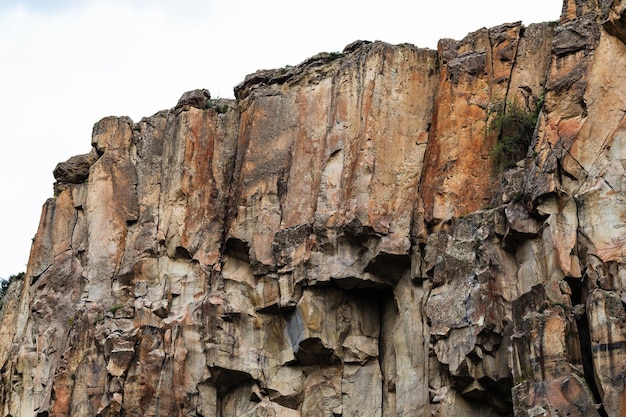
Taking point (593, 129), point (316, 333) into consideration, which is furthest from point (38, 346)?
point (593, 129)

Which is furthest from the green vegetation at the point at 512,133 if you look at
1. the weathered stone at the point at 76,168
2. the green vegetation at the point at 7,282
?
the green vegetation at the point at 7,282

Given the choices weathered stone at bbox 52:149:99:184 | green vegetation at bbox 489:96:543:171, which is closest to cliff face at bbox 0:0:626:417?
weathered stone at bbox 52:149:99:184

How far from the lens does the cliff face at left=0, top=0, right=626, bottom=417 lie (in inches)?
1166

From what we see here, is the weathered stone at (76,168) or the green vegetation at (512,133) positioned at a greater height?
the weathered stone at (76,168)

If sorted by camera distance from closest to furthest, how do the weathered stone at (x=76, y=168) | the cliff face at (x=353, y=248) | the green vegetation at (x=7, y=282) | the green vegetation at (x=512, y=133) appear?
the cliff face at (x=353, y=248) < the green vegetation at (x=512, y=133) < the weathered stone at (x=76, y=168) < the green vegetation at (x=7, y=282)

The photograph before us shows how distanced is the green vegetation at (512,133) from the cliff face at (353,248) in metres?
0.20

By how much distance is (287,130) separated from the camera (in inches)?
1561

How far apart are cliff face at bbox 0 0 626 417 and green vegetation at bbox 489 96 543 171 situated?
202 millimetres

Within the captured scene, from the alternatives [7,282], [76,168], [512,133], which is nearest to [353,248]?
[512,133]

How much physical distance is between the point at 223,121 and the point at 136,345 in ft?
28.5

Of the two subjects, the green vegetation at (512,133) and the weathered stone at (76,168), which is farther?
the weathered stone at (76,168)

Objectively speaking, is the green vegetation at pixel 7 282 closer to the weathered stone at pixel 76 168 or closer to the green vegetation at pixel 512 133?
the weathered stone at pixel 76 168

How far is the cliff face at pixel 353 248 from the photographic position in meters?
29.6

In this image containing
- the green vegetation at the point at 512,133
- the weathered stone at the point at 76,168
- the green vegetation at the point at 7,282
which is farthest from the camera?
the green vegetation at the point at 7,282
